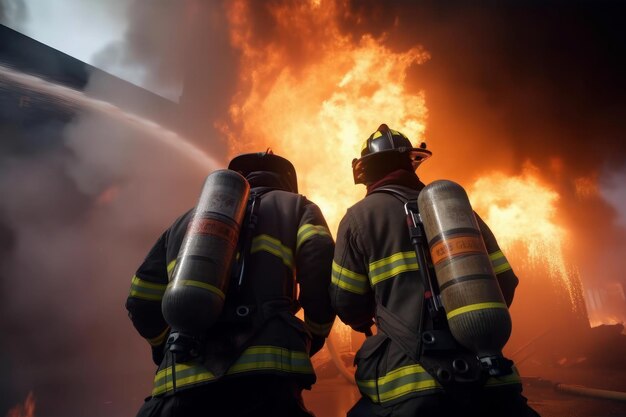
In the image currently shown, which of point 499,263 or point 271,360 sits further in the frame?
point 499,263

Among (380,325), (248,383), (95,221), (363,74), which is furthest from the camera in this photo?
(363,74)

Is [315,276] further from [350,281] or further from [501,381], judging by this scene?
[501,381]

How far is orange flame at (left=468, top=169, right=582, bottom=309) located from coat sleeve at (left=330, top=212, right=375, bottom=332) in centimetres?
1608

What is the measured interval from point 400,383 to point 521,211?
18397 millimetres

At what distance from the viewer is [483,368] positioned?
153cm

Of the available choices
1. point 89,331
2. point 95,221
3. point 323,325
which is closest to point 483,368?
point 323,325

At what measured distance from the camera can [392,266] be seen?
6.42 feet

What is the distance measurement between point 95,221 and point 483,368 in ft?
51.4

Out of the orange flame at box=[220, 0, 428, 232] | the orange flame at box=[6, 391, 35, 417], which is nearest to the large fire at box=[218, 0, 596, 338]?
the orange flame at box=[220, 0, 428, 232]

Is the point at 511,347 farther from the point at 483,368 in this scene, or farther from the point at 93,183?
the point at 93,183

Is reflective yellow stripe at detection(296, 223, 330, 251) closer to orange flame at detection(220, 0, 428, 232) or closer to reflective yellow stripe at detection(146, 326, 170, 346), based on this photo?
reflective yellow stripe at detection(146, 326, 170, 346)

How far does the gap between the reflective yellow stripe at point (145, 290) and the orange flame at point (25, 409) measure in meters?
6.66

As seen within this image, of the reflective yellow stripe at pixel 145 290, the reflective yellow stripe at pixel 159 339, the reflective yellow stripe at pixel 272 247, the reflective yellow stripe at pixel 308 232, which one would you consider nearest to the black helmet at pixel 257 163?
the reflective yellow stripe at pixel 308 232

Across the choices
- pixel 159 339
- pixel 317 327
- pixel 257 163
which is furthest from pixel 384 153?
pixel 159 339
